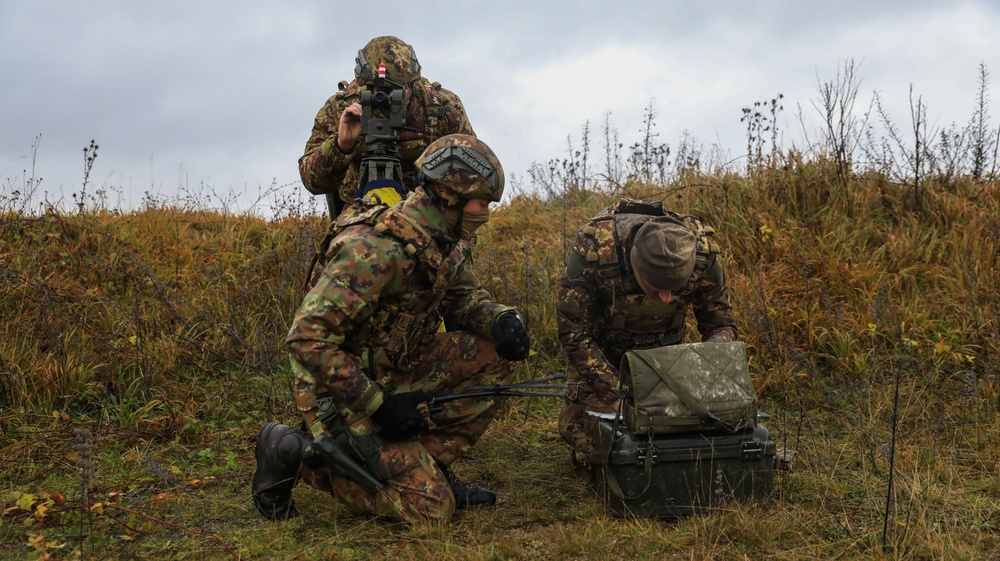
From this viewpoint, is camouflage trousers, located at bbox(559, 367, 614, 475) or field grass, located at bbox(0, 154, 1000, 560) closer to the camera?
field grass, located at bbox(0, 154, 1000, 560)

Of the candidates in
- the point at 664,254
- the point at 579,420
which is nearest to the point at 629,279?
the point at 664,254

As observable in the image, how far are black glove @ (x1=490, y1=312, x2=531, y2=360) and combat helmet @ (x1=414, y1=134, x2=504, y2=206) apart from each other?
57 centimetres

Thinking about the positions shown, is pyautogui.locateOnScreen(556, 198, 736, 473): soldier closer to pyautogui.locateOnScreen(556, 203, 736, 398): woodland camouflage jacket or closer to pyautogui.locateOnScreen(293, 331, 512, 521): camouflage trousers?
pyautogui.locateOnScreen(556, 203, 736, 398): woodland camouflage jacket

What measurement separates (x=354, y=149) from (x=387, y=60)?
0.56 meters

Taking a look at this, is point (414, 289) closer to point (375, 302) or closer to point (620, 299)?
point (375, 302)

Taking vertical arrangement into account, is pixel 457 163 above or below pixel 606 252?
above

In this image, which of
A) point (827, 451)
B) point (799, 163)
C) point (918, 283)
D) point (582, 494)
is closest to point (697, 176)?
point (799, 163)

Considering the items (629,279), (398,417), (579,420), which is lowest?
(579,420)

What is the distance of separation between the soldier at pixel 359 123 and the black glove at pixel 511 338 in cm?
139

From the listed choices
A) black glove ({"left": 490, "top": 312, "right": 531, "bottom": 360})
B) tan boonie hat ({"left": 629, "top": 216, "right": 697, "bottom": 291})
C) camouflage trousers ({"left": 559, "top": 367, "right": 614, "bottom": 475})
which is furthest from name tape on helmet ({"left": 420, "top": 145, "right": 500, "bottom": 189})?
camouflage trousers ({"left": 559, "top": 367, "right": 614, "bottom": 475})

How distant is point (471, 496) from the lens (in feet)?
13.0

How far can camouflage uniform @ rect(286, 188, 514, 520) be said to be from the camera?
3471 millimetres

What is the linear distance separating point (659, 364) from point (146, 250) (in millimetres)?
5403

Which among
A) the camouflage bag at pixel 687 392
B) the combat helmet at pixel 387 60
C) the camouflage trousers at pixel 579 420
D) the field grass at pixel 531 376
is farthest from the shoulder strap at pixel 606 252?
the combat helmet at pixel 387 60
